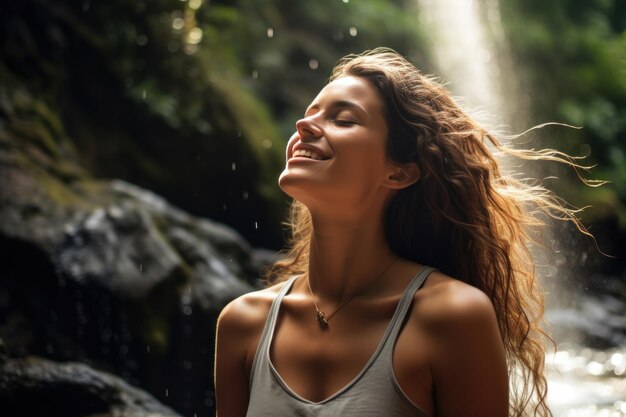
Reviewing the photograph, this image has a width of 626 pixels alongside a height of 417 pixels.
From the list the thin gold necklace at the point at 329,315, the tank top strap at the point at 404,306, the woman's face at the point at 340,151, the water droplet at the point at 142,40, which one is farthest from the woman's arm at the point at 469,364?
the water droplet at the point at 142,40

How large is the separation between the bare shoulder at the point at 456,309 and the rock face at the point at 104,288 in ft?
11.4

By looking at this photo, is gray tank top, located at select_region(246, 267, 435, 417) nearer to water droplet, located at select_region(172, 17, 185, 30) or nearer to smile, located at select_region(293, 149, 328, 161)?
smile, located at select_region(293, 149, 328, 161)

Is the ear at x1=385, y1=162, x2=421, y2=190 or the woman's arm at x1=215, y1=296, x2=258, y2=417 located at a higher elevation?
the ear at x1=385, y1=162, x2=421, y2=190

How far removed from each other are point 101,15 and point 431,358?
792 centimetres

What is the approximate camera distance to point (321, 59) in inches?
514

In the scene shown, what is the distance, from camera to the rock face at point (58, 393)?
139 inches

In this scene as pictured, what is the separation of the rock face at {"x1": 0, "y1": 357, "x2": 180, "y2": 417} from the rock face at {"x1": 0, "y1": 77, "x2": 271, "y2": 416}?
4.03 feet

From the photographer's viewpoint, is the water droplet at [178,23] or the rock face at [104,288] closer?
the rock face at [104,288]

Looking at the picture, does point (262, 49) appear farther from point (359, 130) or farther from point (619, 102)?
point (359, 130)

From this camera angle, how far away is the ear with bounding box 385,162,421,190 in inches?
91.3

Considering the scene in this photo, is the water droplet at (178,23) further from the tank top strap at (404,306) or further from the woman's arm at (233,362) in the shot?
the tank top strap at (404,306)

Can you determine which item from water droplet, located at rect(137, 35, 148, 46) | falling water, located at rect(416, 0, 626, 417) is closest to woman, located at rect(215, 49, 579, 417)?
water droplet, located at rect(137, 35, 148, 46)

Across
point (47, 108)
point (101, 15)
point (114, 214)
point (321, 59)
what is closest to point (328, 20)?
point (321, 59)

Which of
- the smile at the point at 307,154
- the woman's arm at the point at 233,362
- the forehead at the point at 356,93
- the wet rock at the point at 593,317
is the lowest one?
the wet rock at the point at 593,317
